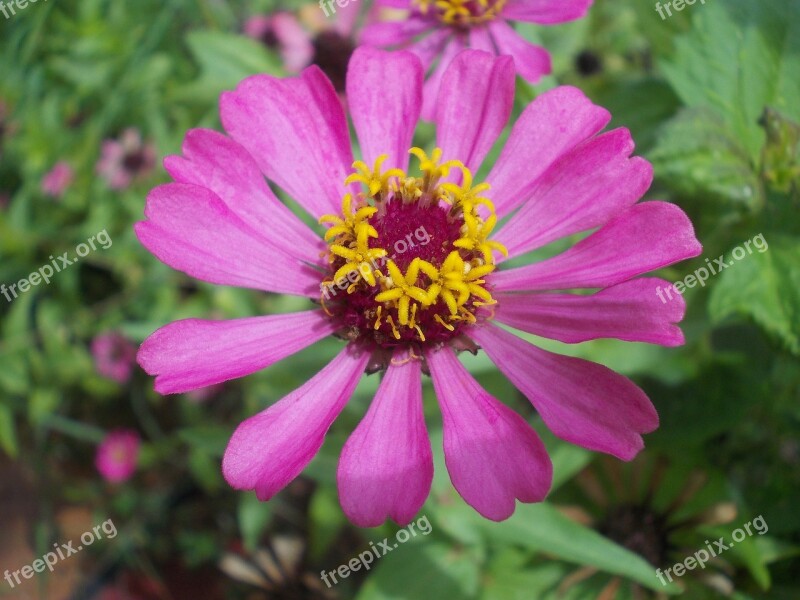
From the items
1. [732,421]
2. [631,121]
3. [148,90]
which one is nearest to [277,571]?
[732,421]

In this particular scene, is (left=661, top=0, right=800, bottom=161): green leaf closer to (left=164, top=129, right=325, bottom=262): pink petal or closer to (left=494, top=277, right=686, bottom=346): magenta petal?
(left=494, top=277, right=686, bottom=346): magenta petal

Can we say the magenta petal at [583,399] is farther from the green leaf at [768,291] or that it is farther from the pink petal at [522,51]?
the pink petal at [522,51]

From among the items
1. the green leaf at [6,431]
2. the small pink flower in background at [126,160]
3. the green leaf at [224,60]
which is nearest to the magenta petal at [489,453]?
the green leaf at [224,60]

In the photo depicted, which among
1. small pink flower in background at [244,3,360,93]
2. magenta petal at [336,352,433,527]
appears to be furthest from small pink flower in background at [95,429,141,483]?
magenta petal at [336,352,433,527]

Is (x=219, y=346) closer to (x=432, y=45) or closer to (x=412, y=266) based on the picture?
(x=412, y=266)

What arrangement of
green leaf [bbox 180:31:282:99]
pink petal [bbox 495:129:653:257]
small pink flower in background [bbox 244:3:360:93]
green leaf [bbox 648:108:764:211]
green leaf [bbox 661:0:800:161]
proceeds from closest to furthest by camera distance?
pink petal [bbox 495:129:653:257], green leaf [bbox 648:108:764:211], green leaf [bbox 661:0:800:161], green leaf [bbox 180:31:282:99], small pink flower in background [bbox 244:3:360:93]
